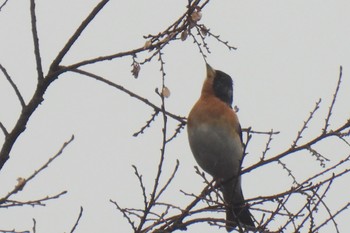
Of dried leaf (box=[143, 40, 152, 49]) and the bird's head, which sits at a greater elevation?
the bird's head

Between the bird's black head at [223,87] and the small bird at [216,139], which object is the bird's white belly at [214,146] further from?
the bird's black head at [223,87]

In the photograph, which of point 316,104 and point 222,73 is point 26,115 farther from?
point 222,73

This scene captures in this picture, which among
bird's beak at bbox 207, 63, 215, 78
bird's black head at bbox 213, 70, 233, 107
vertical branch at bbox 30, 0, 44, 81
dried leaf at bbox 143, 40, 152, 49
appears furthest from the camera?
bird's beak at bbox 207, 63, 215, 78

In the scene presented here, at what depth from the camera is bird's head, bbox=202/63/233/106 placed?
6617mm

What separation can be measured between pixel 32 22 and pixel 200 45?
1.23 meters

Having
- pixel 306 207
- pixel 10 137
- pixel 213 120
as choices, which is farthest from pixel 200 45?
pixel 213 120

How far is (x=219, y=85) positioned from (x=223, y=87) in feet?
0.17

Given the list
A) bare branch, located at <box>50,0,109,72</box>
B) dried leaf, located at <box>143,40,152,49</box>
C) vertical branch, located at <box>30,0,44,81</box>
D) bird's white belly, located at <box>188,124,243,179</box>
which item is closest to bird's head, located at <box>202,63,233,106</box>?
bird's white belly, located at <box>188,124,243,179</box>

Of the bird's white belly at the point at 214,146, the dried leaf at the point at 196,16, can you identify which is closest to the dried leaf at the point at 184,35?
the dried leaf at the point at 196,16

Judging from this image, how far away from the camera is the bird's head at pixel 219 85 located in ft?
21.7

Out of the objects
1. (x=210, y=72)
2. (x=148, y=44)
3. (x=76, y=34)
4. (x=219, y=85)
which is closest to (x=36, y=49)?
(x=76, y=34)

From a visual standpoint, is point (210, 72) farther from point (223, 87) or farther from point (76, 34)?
point (76, 34)

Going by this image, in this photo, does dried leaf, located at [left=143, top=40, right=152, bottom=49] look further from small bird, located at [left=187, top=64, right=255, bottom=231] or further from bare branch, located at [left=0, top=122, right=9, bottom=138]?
small bird, located at [left=187, top=64, right=255, bottom=231]

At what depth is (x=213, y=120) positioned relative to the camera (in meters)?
5.96
